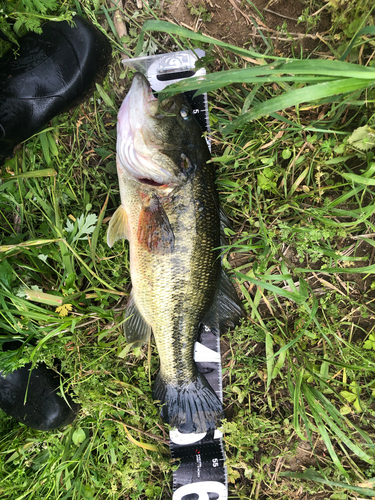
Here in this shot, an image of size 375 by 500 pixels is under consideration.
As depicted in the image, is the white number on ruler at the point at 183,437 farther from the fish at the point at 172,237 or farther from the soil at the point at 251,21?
the soil at the point at 251,21

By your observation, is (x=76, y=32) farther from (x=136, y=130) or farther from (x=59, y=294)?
(x=59, y=294)

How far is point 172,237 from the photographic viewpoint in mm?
1993

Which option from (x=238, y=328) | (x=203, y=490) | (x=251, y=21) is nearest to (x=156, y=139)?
(x=251, y=21)

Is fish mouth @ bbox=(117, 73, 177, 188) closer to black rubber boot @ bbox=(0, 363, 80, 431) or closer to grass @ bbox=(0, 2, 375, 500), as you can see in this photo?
grass @ bbox=(0, 2, 375, 500)

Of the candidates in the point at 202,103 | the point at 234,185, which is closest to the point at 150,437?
the point at 234,185

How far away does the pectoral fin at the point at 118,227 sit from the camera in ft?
7.09

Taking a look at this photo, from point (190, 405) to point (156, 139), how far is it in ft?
6.49

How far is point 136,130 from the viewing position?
1906mm

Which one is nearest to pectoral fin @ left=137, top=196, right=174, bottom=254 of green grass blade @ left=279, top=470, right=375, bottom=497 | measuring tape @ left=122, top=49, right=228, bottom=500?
measuring tape @ left=122, top=49, right=228, bottom=500

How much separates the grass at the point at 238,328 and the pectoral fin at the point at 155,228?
0.45 m

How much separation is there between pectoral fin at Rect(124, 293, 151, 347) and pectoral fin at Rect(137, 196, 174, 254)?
1.71 feet

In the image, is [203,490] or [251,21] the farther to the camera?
[203,490]

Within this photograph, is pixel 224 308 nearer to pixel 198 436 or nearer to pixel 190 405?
pixel 190 405

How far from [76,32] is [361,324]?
320 cm
